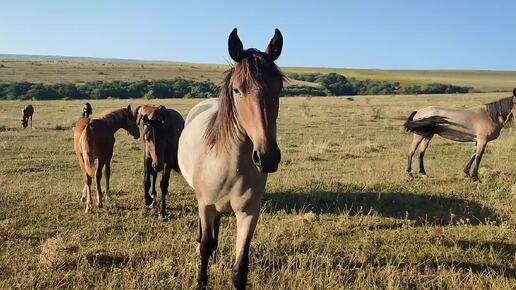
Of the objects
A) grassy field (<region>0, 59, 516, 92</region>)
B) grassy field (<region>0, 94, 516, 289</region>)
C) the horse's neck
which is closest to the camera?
grassy field (<region>0, 94, 516, 289</region>)

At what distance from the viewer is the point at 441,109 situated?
11.0 meters

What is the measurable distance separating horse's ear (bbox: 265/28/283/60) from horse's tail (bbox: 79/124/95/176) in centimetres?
489

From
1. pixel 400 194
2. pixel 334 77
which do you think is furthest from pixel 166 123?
pixel 334 77

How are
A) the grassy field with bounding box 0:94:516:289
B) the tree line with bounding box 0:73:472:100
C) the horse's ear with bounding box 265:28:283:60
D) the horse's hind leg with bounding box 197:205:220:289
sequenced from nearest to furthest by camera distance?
the horse's ear with bounding box 265:28:283:60 → the horse's hind leg with bounding box 197:205:220:289 → the grassy field with bounding box 0:94:516:289 → the tree line with bounding box 0:73:472:100

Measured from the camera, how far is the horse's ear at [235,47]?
3135 millimetres

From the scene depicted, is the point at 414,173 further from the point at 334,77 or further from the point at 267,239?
the point at 334,77

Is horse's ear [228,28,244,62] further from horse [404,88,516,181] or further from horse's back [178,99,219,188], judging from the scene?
horse [404,88,516,181]

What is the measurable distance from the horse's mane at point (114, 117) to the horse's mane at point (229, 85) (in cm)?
521

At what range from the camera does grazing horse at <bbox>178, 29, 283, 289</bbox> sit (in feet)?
9.40

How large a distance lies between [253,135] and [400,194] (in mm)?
6130

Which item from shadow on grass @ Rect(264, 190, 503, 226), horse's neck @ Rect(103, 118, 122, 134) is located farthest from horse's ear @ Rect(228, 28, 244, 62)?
horse's neck @ Rect(103, 118, 122, 134)

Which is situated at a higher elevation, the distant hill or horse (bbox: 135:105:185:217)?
the distant hill

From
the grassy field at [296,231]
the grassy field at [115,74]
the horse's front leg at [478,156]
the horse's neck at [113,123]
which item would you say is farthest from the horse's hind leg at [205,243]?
the grassy field at [115,74]

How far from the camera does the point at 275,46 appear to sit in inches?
134
